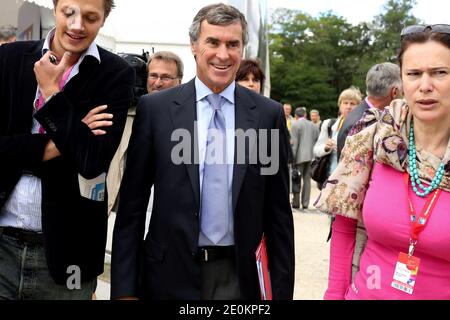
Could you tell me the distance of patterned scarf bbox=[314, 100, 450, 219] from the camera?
221cm

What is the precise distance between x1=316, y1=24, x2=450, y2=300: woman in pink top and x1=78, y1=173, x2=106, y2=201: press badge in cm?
92

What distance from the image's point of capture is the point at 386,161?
2.23 m

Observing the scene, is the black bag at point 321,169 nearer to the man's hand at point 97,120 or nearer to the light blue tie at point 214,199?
the light blue tie at point 214,199

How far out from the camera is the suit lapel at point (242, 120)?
2266 millimetres

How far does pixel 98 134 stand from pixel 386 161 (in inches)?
45.1

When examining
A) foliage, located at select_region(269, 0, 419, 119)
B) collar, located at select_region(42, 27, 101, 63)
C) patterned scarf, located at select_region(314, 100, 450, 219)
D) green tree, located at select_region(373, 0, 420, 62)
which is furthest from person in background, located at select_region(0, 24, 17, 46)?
green tree, located at select_region(373, 0, 420, 62)

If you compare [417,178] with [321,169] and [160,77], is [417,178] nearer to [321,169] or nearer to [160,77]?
[160,77]

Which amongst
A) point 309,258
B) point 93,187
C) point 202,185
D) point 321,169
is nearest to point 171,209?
point 202,185

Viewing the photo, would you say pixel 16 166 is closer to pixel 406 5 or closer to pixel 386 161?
pixel 386 161

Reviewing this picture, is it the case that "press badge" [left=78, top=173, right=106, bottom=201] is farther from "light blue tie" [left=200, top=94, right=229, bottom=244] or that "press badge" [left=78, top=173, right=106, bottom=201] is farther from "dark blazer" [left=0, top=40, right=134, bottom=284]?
"light blue tie" [left=200, top=94, right=229, bottom=244]

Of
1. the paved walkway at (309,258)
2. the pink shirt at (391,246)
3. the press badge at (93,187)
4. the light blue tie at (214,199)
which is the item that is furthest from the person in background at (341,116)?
the press badge at (93,187)

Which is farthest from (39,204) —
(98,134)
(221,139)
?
(221,139)

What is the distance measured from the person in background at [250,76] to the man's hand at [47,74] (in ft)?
7.73

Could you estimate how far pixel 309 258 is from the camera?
24.1 feet
